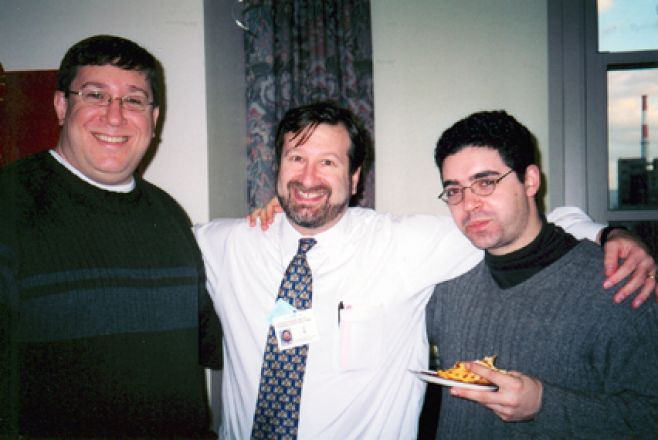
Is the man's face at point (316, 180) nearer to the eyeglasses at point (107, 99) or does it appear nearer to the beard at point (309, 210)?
the beard at point (309, 210)

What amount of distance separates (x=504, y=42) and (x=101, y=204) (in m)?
3.17

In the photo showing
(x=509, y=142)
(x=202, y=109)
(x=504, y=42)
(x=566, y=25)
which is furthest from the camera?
(x=504, y=42)

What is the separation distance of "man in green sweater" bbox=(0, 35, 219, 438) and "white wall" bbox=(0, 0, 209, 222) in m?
0.55

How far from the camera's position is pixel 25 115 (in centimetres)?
212

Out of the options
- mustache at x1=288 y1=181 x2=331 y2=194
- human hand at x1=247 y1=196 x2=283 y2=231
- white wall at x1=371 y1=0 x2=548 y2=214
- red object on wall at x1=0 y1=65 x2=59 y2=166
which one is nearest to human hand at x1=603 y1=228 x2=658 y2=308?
mustache at x1=288 y1=181 x2=331 y2=194

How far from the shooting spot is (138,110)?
5.37 ft

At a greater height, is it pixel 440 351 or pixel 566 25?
pixel 566 25

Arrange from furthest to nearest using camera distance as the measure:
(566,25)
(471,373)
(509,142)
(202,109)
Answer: (566,25), (202,109), (509,142), (471,373)

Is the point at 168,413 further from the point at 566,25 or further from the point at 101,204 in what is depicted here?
the point at 566,25

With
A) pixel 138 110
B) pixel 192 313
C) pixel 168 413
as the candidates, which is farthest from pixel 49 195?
pixel 168 413

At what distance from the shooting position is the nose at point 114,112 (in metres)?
1.54

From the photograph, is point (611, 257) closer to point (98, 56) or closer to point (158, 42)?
point (98, 56)

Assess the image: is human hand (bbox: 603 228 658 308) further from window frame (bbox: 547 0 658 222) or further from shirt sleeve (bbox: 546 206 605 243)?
window frame (bbox: 547 0 658 222)

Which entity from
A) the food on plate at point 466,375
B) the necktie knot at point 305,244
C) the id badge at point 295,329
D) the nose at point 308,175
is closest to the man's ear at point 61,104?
the nose at point 308,175
